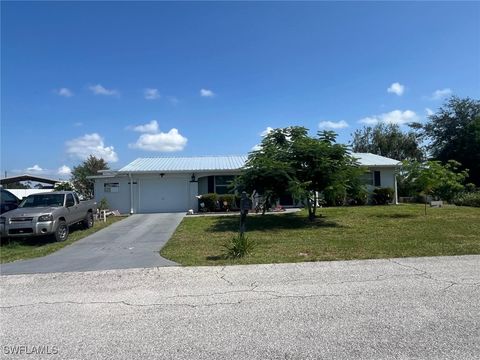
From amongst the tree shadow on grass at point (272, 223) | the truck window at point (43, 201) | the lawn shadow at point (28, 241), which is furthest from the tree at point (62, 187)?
the lawn shadow at point (28, 241)

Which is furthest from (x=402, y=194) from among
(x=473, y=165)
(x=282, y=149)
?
(x=282, y=149)

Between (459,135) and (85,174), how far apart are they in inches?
1357

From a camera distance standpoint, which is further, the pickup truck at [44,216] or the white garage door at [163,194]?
the white garage door at [163,194]

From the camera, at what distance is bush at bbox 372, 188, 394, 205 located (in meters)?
25.9

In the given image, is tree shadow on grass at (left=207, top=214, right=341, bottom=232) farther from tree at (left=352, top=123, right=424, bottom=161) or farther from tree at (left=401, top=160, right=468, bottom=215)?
tree at (left=352, top=123, right=424, bottom=161)

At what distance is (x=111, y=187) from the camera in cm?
2397

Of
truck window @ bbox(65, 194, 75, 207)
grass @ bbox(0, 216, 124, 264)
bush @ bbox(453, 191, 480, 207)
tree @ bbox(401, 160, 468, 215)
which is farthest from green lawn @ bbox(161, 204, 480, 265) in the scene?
bush @ bbox(453, 191, 480, 207)

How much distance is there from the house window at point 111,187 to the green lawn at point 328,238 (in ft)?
25.2

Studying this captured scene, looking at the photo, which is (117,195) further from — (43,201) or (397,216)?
(397,216)

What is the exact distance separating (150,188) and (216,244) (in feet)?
44.8

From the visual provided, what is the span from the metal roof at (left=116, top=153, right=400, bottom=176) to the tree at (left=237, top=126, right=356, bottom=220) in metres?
8.35

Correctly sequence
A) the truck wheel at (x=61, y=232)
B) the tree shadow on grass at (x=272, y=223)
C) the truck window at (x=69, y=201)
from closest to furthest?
the truck wheel at (x=61, y=232) < the truck window at (x=69, y=201) < the tree shadow on grass at (x=272, y=223)

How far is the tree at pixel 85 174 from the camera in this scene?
35.1m

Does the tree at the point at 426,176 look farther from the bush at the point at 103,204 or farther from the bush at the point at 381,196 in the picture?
the bush at the point at 103,204
